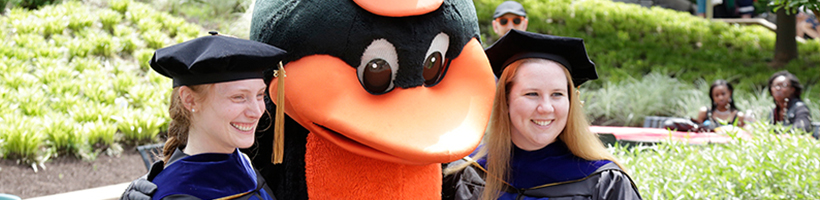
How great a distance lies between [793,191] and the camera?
10.2 ft

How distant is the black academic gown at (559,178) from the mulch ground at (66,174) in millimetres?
3384

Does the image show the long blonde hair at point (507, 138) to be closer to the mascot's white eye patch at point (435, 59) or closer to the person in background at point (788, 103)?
the mascot's white eye patch at point (435, 59)

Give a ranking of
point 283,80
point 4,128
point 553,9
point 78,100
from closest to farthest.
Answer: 1. point 283,80
2. point 4,128
3. point 78,100
4. point 553,9

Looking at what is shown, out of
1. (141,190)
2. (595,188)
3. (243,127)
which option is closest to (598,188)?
(595,188)

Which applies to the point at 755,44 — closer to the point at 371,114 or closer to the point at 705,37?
the point at 705,37

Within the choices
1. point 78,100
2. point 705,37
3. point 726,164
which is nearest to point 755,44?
point 705,37

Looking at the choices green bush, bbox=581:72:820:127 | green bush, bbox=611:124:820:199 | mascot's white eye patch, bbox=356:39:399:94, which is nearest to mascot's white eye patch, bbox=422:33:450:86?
mascot's white eye patch, bbox=356:39:399:94

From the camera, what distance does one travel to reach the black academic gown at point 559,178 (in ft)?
7.61

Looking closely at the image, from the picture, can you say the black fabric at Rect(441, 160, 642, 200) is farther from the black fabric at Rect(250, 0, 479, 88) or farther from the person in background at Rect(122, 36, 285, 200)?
the person in background at Rect(122, 36, 285, 200)

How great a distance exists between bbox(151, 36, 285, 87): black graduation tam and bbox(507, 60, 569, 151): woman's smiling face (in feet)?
2.95

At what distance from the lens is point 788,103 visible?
21.4 feet

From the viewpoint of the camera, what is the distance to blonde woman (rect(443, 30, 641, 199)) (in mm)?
2311

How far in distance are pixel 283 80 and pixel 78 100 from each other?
4463 millimetres

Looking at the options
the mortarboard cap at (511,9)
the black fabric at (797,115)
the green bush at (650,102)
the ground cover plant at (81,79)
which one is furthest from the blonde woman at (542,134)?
the green bush at (650,102)
